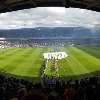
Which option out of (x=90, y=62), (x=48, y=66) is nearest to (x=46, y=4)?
(x=48, y=66)

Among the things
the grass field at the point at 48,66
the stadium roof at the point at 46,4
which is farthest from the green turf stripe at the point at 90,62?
the stadium roof at the point at 46,4

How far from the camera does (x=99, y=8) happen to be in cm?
1088

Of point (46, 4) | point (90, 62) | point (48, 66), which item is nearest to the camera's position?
point (46, 4)

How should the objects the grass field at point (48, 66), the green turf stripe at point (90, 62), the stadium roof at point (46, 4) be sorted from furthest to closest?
1. the green turf stripe at point (90, 62)
2. the grass field at point (48, 66)
3. the stadium roof at point (46, 4)

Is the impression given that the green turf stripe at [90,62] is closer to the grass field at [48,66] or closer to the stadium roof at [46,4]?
the grass field at [48,66]

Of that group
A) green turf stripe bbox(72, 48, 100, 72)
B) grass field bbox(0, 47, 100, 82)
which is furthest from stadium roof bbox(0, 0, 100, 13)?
green turf stripe bbox(72, 48, 100, 72)

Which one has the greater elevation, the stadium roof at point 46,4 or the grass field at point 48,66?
the stadium roof at point 46,4

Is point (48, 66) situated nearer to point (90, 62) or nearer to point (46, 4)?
point (90, 62)

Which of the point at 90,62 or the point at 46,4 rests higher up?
the point at 46,4

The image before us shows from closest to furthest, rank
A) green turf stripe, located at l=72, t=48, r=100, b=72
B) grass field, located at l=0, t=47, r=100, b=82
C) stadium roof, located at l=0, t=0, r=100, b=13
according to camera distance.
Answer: stadium roof, located at l=0, t=0, r=100, b=13, grass field, located at l=0, t=47, r=100, b=82, green turf stripe, located at l=72, t=48, r=100, b=72

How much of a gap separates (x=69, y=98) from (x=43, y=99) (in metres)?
5.23

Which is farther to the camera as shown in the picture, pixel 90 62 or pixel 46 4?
pixel 90 62

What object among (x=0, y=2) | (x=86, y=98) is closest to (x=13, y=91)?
(x=86, y=98)

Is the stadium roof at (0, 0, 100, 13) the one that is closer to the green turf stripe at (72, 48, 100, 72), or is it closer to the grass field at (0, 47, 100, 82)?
the grass field at (0, 47, 100, 82)
